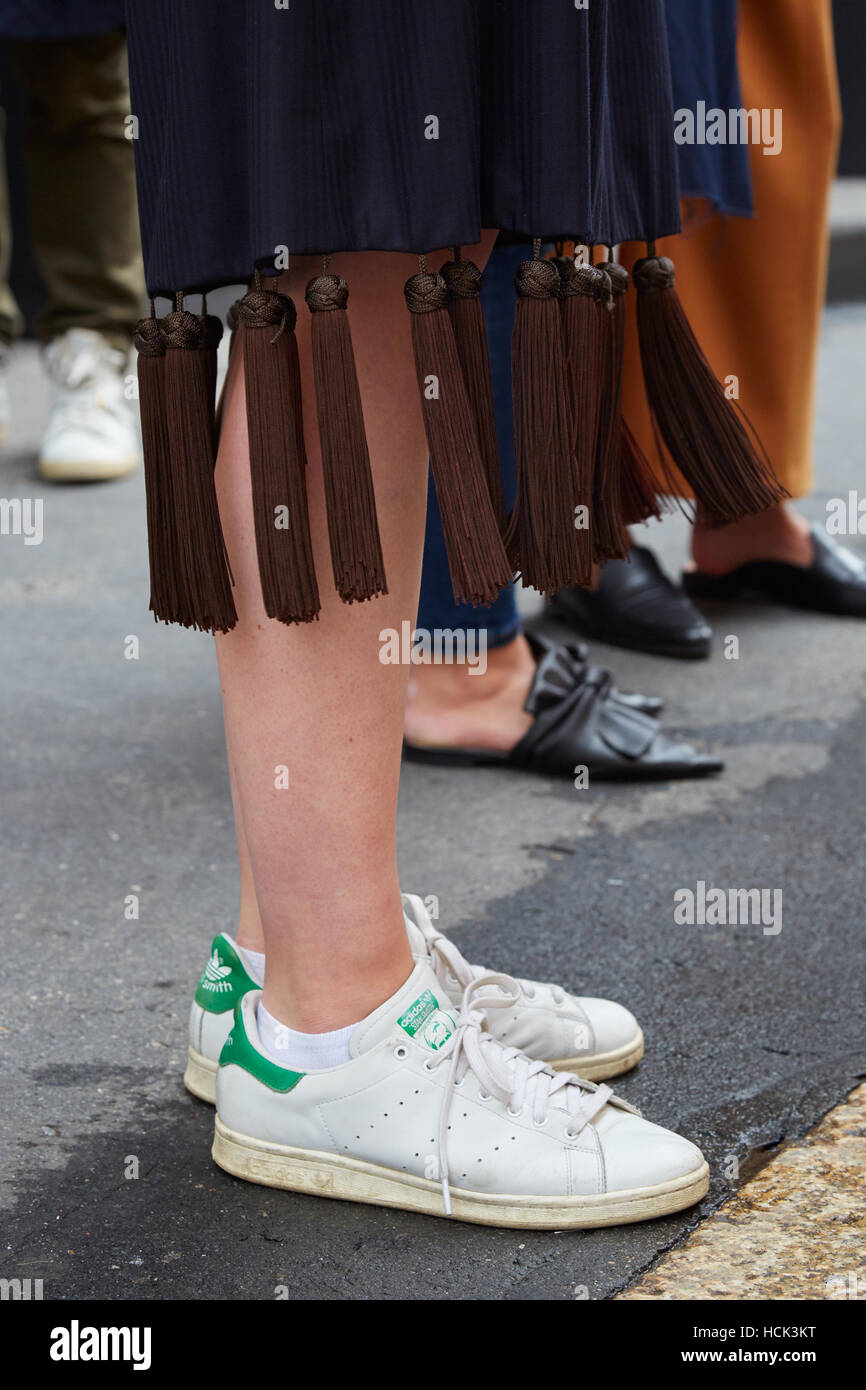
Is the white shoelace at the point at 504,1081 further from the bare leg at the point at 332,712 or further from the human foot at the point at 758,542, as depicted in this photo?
the human foot at the point at 758,542

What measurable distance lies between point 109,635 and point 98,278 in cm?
103

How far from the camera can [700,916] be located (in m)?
1.27

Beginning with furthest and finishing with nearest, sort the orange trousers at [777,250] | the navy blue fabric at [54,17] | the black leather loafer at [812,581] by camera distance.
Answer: the navy blue fabric at [54,17] < the black leather loafer at [812,581] < the orange trousers at [777,250]

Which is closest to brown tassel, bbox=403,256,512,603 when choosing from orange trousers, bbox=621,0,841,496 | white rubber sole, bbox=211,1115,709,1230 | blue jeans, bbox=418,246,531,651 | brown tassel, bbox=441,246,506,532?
brown tassel, bbox=441,246,506,532

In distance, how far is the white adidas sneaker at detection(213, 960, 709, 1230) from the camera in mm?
863

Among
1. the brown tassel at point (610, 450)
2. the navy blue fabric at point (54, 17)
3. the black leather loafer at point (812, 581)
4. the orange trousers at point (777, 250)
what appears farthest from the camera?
the navy blue fabric at point (54, 17)

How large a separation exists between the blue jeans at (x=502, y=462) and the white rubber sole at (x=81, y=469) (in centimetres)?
122

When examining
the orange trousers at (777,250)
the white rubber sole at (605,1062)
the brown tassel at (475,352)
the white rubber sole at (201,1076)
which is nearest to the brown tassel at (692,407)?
the brown tassel at (475,352)

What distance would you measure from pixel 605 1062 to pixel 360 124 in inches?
24.5

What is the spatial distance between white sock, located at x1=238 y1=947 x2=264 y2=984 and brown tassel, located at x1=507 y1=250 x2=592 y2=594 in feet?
1.10

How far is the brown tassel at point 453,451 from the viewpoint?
75 cm

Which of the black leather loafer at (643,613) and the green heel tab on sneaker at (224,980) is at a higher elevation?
the black leather loafer at (643,613)

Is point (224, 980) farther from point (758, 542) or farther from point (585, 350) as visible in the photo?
point (758, 542)
